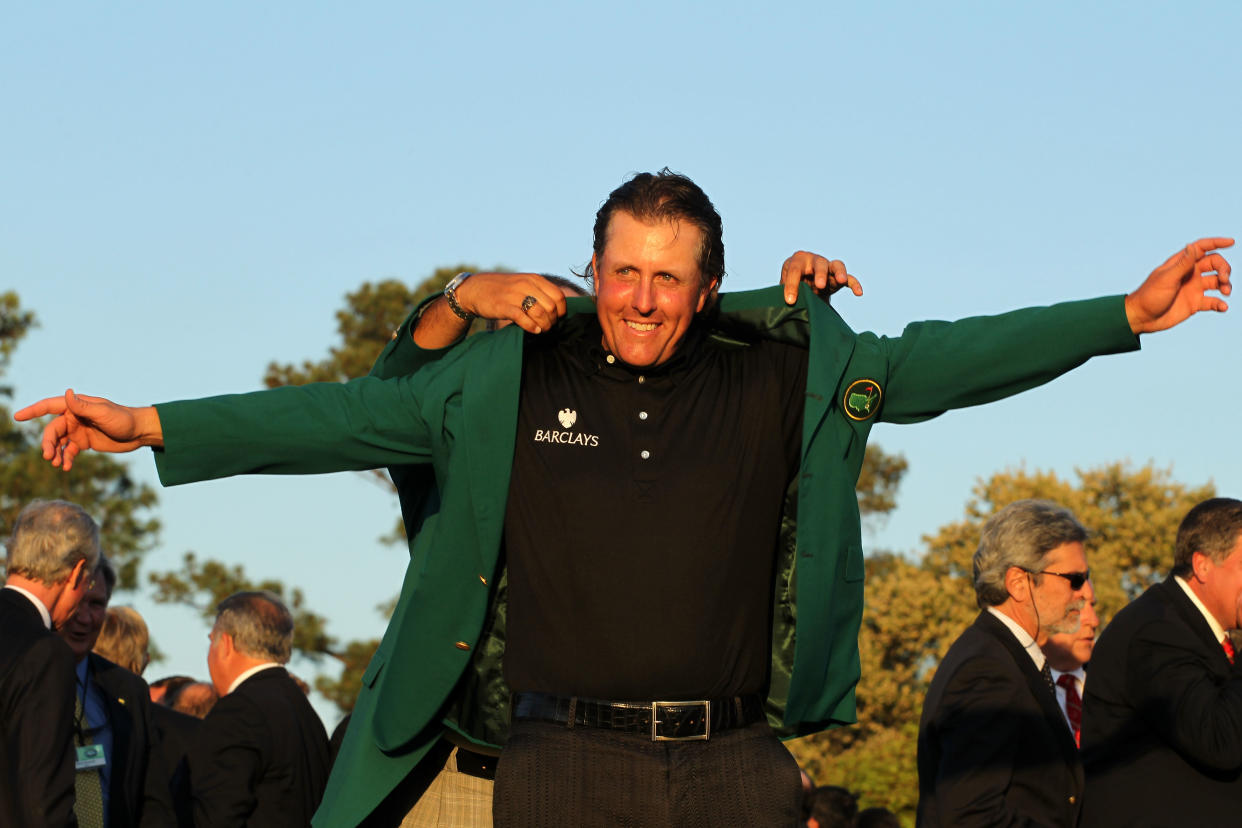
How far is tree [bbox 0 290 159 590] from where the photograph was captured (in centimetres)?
2214

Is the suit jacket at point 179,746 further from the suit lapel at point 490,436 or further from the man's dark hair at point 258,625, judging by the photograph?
the suit lapel at point 490,436

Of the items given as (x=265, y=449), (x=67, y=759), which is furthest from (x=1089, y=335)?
(x=67, y=759)

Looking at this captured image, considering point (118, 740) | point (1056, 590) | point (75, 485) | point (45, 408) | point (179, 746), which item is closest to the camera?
point (45, 408)

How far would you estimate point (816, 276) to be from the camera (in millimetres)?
4355

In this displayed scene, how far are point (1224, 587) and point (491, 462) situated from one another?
10.2ft

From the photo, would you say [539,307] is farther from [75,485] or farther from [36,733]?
[75,485]

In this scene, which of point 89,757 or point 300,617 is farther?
point 300,617

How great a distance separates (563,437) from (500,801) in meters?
0.92

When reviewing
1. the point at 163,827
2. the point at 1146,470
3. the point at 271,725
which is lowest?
the point at 163,827

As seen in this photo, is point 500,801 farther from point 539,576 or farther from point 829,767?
point 829,767

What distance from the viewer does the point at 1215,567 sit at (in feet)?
19.2

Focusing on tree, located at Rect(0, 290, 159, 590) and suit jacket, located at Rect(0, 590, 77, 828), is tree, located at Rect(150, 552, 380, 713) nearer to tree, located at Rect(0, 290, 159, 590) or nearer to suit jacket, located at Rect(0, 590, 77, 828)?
tree, located at Rect(0, 290, 159, 590)

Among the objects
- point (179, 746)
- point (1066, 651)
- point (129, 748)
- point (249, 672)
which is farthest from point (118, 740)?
point (1066, 651)

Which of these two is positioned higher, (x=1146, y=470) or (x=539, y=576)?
(x=1146, y=470)
